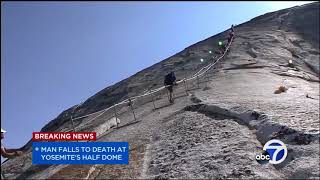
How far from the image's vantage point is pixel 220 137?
21641mm

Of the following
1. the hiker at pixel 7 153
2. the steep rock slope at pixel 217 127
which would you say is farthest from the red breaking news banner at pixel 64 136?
the hiker at pixel 7 153

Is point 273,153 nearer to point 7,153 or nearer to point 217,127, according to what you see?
point 217,127

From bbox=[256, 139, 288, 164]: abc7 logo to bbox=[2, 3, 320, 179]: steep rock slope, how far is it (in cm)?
30

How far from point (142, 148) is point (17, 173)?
18.9ft

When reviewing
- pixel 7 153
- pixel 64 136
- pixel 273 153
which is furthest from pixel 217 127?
pixel 7 153

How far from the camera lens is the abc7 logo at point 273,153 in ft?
60.4

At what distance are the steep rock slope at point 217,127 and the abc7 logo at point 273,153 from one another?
0.30 metres

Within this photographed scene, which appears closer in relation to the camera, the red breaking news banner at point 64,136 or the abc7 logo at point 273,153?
the abc7 logo at point 273,153

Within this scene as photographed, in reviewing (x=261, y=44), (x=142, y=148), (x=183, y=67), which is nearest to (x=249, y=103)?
(x=142, y=148)

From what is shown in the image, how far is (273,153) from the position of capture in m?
18.9

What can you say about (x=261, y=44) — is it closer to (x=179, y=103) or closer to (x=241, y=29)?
(x=241, y=29)

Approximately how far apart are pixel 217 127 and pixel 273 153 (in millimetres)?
4701

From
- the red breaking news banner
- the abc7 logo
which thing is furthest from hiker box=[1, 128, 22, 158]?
the abc7 logo

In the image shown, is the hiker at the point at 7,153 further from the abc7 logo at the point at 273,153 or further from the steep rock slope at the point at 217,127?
the abc7 logo at the point at 273,153
